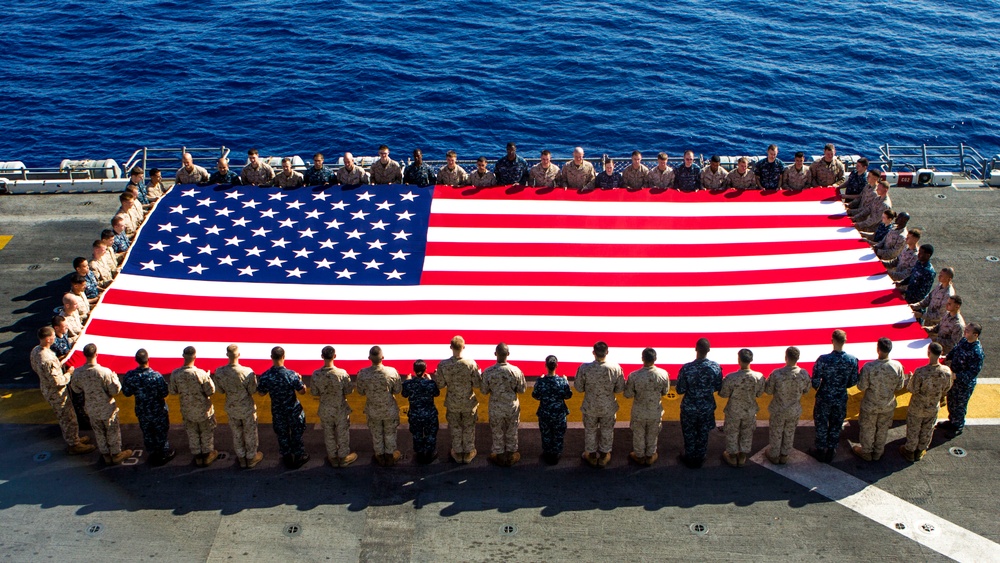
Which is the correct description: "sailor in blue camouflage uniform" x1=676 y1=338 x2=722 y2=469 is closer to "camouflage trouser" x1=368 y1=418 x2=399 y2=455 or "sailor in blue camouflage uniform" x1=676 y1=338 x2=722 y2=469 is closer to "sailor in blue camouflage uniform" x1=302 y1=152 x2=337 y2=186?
"camouflage trouser" x1=368 y1=418 x2=399 y2=455

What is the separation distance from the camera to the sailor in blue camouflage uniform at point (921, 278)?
1438cm

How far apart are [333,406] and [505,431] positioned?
2.20 m

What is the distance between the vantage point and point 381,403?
41.0 ft

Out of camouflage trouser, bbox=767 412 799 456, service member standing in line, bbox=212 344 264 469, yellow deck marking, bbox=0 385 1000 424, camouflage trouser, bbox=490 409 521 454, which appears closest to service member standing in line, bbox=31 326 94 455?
yellow deck marking, bbox=0 385 1000 424

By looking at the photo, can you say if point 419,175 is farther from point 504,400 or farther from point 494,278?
point 504,400

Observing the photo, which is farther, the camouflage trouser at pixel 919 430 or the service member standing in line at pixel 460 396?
the camouflage trouser at pixel 919 430

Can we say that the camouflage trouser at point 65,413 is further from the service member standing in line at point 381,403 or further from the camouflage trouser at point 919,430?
the camouflage trouser at point 919,430

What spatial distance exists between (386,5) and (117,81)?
13.6 metres

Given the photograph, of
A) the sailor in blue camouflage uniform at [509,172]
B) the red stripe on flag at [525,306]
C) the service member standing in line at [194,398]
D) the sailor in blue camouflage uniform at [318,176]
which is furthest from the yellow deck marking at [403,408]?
the sailor in blue camouflage uniform at [318,176]

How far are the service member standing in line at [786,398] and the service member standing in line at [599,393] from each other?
190 cm

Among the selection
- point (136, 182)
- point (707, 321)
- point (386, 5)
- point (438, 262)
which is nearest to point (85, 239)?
point (136, 182)

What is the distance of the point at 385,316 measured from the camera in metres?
14.0

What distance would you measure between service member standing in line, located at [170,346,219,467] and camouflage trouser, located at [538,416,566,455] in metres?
4.18

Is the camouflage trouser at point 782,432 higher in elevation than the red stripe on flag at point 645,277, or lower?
lower
